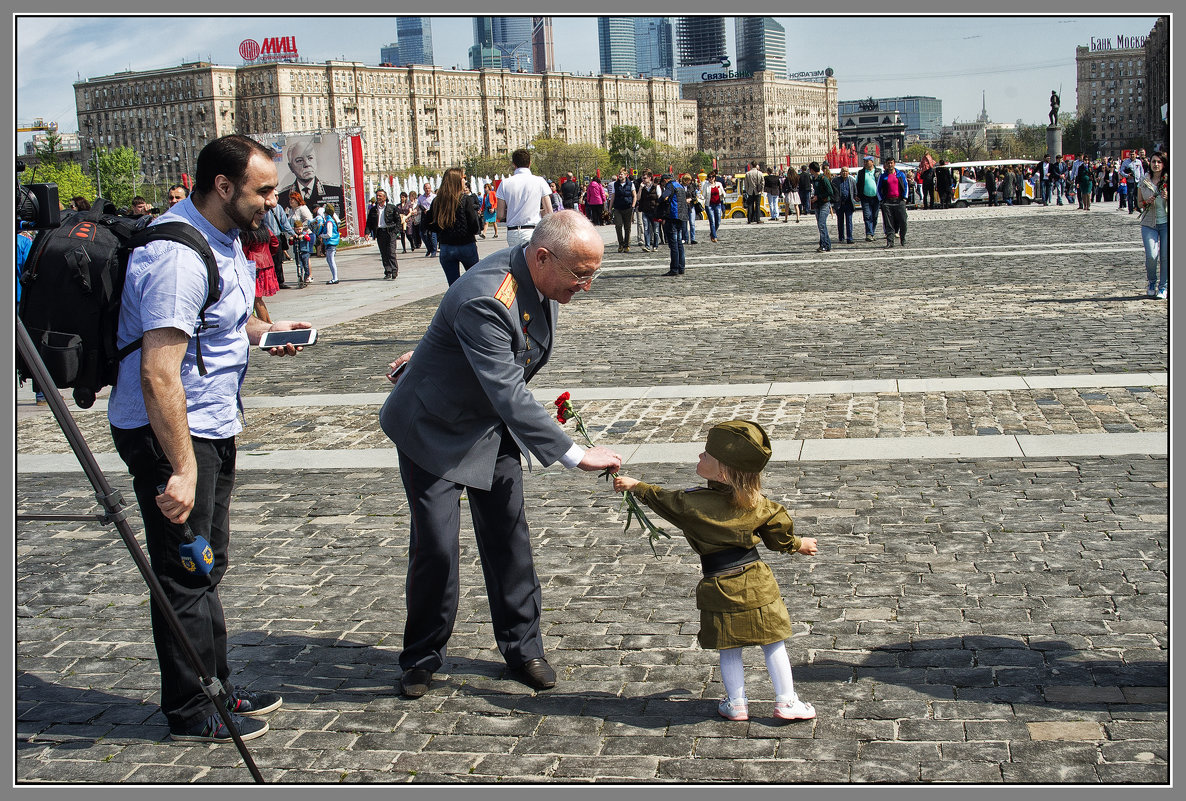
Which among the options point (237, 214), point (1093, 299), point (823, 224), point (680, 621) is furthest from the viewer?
point (823, 224)

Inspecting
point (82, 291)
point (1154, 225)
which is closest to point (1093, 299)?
point (1154, 225)

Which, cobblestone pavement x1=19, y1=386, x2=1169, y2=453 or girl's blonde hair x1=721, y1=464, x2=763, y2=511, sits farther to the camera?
cobblestone pavement x1=19, y1=386, x2=1169, y2=453

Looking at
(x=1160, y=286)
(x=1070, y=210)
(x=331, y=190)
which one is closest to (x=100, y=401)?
(x=1160, y=286)

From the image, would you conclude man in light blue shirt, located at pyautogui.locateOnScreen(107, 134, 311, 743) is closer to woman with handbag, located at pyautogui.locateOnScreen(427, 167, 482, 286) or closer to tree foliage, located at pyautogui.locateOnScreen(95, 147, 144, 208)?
woman with handbag, located at pyautogui.locateOnScreen(427, 167, 482, 286)

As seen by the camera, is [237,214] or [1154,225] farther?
[1154,225]

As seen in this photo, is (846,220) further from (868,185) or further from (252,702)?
(252,702)

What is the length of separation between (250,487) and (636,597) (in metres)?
3.20

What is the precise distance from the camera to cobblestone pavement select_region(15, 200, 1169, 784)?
3.44 m

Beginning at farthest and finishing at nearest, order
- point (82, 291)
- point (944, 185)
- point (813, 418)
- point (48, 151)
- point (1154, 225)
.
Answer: point (48, 151), point (944, 185), point (1154, 225), point (813, 418), point (82, 291)

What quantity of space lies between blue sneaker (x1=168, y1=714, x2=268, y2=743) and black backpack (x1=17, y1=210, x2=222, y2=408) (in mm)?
1083

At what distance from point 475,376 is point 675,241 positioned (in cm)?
1630

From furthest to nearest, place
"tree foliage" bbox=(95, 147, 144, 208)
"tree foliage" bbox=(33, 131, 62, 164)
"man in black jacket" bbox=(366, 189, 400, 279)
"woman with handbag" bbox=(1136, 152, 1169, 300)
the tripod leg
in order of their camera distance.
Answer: "tree foliage" bbox=(95, 147, 144, 208), "tree foliage" bbox=(33, 131, 62, 164), "man in black jacket" bbox=(366, 189, 400, 279), "woman with handbag" bbox=(1136, 152, 1169, 300), the tripod leg

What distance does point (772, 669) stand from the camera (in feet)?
11.7

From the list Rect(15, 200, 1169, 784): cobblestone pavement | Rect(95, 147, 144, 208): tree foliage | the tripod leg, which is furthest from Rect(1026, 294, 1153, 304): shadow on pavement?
Rect(95, 147, 144, 208): tree foliage
